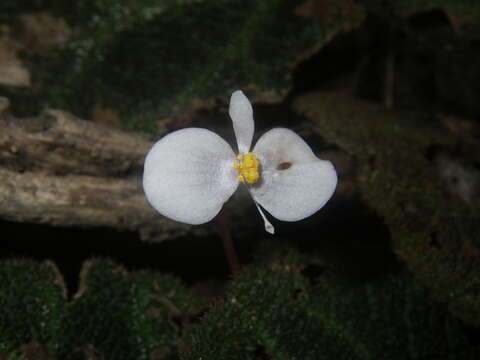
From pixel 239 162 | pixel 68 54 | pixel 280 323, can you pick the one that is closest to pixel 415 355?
pixel 280 323

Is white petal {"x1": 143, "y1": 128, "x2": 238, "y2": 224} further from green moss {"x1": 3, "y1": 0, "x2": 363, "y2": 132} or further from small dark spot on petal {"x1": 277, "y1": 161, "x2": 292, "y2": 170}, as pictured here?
green moss {"x1": 3, "y1": 0, "x2": 363, "y2": 132}

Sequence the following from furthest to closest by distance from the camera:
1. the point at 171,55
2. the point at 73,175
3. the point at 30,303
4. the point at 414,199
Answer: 1. the point at 171,55
2. the point at 414,199
3. the point at 73,175
4. the point at 30,303

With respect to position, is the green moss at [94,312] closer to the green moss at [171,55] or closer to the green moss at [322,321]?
the green moss at [322,321]

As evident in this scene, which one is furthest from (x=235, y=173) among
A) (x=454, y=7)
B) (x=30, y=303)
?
(x=454, y=7)

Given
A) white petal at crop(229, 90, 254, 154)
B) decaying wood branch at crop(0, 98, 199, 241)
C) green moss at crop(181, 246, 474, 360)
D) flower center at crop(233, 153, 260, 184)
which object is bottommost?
green moss at crop(181, 246, 474, 360)

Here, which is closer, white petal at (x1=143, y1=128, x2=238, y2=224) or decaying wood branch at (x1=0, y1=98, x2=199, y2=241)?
white petal at (x1=143, y1=128, x2=238, y2=224)

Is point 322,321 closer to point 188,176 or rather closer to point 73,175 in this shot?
point 188,176

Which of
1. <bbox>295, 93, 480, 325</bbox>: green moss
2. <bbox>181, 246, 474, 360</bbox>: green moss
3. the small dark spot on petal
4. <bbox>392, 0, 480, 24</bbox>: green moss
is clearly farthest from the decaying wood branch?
<bbox>392, 0, 480, 24</bbox>: green moss
